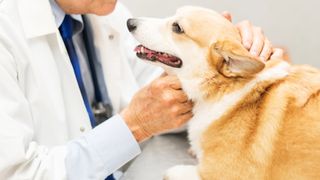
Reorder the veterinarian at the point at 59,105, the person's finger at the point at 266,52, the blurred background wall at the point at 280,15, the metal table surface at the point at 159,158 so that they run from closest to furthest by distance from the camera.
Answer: the veterinarian at the point at 59,105 → the person's finger at the point at 266,52 → the metal table surface at the point at 159,158 → the blurred background wall at the point at 280,15

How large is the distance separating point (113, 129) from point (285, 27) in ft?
3.45

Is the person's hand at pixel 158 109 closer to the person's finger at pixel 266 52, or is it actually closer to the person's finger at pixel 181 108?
the person's finger at pixel 181 108

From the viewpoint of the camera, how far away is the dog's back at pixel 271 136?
87 centimetres

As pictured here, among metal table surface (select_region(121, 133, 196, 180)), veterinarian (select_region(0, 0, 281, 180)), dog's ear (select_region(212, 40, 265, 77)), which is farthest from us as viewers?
metal table surface (select_region(121, 133, 196, 180))

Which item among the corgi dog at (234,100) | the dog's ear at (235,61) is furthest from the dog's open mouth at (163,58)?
the dog's ear at (235,61)

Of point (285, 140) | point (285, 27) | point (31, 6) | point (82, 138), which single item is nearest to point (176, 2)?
point (285, 27)

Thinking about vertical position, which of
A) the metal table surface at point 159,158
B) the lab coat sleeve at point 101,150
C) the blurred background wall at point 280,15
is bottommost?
the metal table surface at point 159,158

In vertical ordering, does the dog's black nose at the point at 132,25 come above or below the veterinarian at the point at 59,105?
above

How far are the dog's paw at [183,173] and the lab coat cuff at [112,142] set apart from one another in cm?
11

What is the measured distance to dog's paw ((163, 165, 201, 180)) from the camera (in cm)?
97

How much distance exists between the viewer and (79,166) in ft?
3.31

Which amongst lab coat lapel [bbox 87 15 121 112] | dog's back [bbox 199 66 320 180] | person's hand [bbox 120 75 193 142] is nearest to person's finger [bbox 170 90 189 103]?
person's hand [bbox 120 75 193 142]

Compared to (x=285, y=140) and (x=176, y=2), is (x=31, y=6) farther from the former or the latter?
(x=176, y=2)

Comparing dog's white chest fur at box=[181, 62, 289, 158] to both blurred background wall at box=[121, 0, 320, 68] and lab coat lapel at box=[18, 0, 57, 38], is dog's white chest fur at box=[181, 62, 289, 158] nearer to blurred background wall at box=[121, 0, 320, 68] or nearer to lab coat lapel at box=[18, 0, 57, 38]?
lab coat lapel at box=[18, 0, 57, 38]
